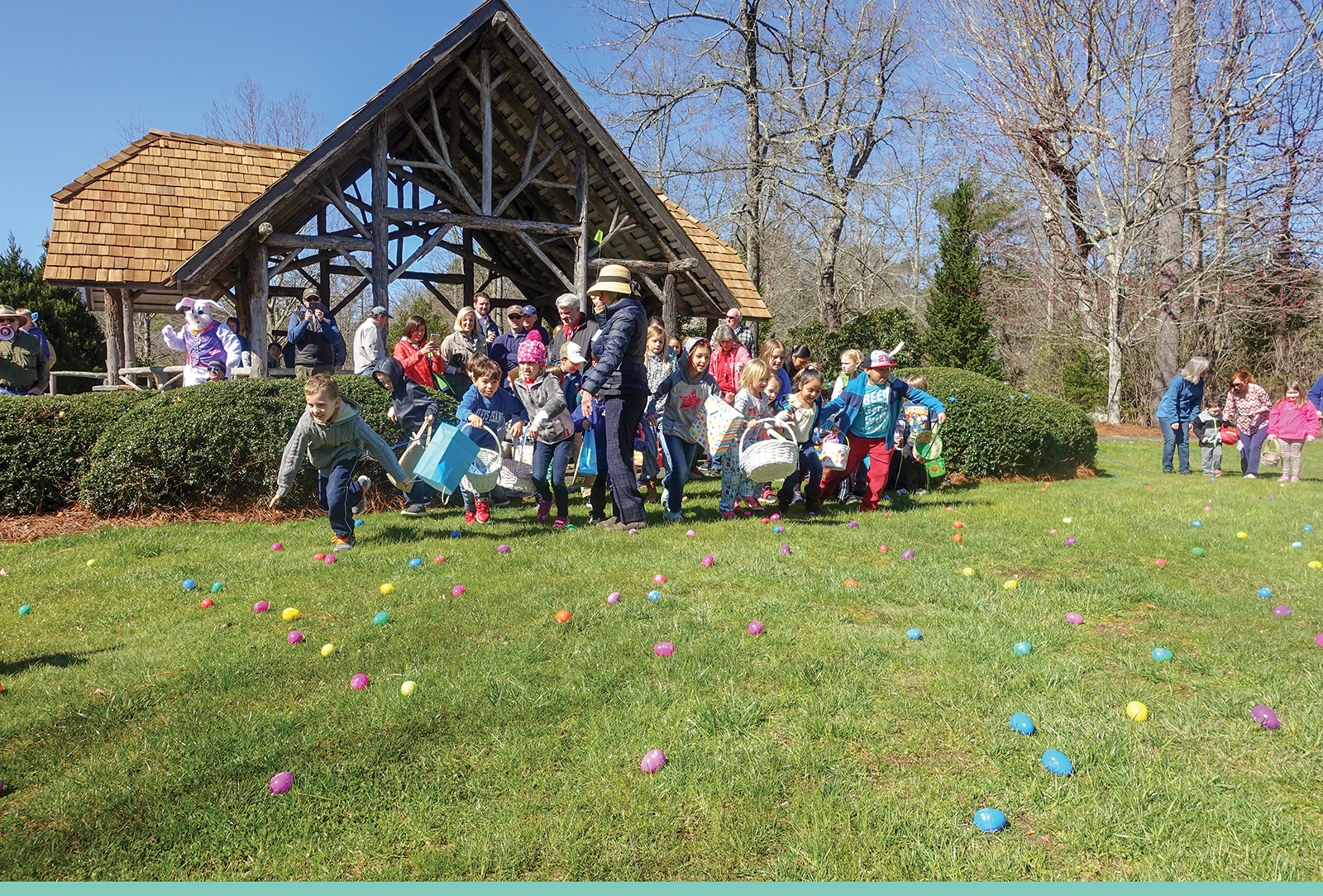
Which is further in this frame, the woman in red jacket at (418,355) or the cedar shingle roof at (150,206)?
the cedar shingle roof at (150,206)

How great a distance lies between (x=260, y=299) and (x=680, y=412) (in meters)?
6.81

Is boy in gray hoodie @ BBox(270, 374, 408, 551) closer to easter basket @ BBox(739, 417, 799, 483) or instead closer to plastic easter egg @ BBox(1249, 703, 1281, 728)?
easter basket @ BBox(739, 417, 799, 483)

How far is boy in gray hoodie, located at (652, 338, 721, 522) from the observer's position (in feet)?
22.4

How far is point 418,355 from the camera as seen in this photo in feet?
24.7

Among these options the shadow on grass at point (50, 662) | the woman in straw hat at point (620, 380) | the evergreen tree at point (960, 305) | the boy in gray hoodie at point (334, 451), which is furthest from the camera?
the evergreen tree at point (960, 305)

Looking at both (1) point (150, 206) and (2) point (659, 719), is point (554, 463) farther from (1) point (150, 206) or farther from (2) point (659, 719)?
(1) point (150, 206)

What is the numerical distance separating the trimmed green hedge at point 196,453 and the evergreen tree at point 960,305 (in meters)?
18.9

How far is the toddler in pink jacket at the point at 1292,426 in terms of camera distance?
33.3ft

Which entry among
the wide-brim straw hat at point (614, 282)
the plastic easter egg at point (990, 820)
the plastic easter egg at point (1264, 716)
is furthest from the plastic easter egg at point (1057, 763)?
the wide-brim straw hat at point (614, 282)

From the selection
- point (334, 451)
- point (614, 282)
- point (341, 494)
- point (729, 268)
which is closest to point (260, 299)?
point (334, 451)

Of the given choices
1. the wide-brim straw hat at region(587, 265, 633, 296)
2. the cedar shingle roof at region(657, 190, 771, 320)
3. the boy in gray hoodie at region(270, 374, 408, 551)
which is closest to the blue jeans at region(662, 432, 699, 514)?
the wide-brim straw hat at region(587, 265, 633, 296)

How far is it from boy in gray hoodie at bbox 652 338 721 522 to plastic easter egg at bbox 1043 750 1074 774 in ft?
14.0

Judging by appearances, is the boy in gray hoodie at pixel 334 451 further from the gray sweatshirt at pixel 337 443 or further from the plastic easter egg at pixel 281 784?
the plastic easter egg at pixel 281 784

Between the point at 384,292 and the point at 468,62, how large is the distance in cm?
399
